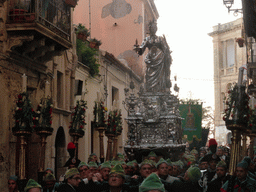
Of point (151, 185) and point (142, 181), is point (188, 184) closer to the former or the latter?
point (142, 181)

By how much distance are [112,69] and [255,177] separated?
67.7ft

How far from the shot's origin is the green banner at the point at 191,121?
22922 millimetres

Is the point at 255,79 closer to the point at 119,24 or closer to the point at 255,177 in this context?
the point at 255,177

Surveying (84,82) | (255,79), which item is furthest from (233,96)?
(84,82)

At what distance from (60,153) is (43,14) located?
587cm

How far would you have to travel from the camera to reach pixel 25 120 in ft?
31.0

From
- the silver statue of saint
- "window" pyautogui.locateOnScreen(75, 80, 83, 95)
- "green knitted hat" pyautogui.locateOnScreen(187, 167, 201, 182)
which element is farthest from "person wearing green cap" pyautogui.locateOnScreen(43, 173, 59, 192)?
"window" pyautogui.locateOnScreen(75, 80, 83, 95)

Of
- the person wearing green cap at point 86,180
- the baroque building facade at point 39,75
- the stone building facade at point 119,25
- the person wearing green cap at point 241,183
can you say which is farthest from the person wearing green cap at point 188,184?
the stone building facade at point 119,25

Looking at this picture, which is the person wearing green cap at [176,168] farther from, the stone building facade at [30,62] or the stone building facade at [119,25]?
the stone building facade at [119,25]

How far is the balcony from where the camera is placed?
43.2ft

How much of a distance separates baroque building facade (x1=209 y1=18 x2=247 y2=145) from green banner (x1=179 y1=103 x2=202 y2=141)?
20.7m

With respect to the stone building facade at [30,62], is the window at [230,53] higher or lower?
higher

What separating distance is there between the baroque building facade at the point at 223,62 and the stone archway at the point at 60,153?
27.6m

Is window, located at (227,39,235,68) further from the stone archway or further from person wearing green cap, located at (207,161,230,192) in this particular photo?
person wearing green cap, located at (207,161,230,192)
